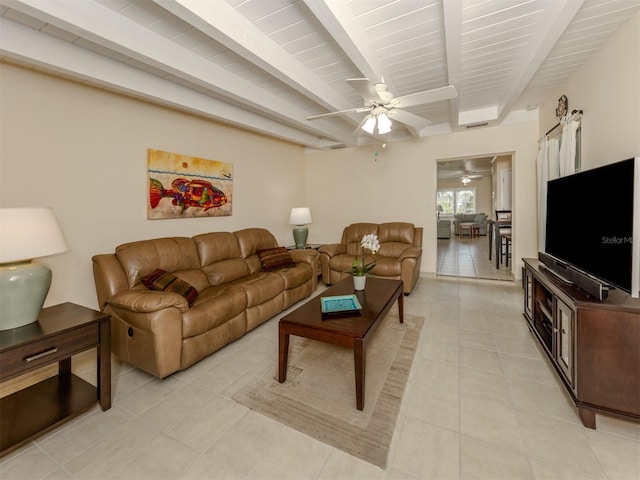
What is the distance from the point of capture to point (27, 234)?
1.51 meters

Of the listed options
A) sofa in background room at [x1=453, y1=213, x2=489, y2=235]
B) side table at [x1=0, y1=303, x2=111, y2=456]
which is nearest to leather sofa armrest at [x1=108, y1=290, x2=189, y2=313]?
side table at [x1=0, y1=303, x2=111, y2=456]

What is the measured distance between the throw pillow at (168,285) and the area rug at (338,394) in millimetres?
927

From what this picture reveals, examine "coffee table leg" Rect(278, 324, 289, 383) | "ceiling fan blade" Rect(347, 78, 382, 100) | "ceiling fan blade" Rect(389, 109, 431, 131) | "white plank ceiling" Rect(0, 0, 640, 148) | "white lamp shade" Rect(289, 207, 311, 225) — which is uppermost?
"white plank ceiling" Rect(0, 0, 640, 148)

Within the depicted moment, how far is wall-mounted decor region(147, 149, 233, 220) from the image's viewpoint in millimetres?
3100

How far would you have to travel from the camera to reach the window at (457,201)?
1232 cm

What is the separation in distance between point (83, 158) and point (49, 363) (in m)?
1.88

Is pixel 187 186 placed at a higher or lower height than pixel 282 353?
higher

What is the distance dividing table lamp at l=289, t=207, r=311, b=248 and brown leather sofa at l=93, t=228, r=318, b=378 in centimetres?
106

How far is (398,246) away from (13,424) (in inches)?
167

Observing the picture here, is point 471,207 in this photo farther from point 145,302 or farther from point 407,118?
point 145,302

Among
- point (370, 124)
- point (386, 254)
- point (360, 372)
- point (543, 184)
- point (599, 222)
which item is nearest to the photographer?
point (360, 372)

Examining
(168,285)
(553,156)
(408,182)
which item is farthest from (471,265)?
(168,285)

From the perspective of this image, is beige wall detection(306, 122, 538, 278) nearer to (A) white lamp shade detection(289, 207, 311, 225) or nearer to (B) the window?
(A) white lamp shade detection(289, 207, 311, 225)

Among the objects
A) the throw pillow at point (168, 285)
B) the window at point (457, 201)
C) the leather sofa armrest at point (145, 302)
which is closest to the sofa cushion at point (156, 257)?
the throw pillow at point (168, 285)
